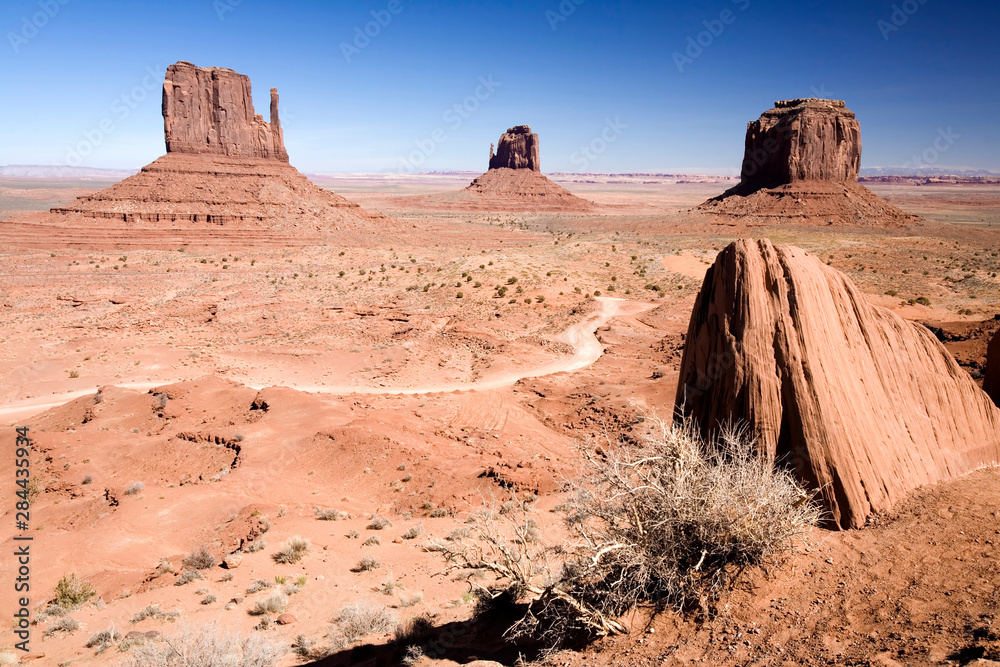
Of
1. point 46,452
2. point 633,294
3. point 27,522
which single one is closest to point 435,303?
point 633,294

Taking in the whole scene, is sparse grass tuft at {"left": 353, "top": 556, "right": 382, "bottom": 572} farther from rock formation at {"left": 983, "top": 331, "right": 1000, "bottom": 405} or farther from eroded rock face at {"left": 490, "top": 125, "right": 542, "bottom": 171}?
eroded rock face at {"left": 490, "top": 125, "right": 542, "bottom": 171}

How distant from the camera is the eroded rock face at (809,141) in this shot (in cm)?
7775

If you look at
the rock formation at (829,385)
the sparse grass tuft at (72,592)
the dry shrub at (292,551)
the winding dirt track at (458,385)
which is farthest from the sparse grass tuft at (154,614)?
the winding dirt track at (458,385)

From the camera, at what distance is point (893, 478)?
7.11m

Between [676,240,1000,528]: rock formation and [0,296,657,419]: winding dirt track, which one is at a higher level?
[676,240,1000,528]: rock formation

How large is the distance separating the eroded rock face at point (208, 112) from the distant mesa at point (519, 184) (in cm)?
5890

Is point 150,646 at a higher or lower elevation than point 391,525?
higher

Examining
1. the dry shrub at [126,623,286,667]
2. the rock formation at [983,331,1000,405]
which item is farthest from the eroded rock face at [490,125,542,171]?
the dry shrub at [126,623,286,667]

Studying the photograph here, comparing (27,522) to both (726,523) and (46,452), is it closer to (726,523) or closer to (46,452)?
(46,452)

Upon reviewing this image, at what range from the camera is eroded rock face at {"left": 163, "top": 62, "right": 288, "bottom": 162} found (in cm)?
6919

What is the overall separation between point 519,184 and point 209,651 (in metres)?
138

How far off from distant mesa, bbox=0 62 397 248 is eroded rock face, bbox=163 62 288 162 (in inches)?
4.6

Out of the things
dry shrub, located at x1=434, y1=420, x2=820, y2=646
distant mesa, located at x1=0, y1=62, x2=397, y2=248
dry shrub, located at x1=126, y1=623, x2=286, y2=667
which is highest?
distant mesa, located at x1=0, y1=62, x2=397, y2=248

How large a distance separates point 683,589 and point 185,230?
66.7 meters
